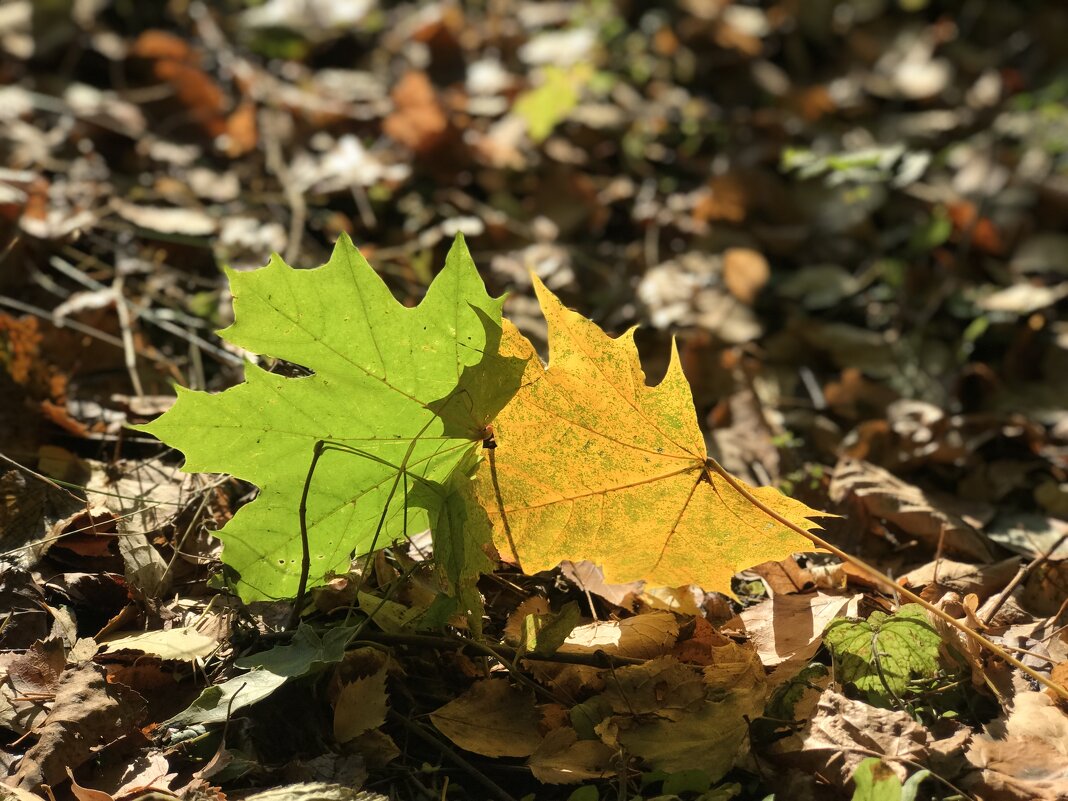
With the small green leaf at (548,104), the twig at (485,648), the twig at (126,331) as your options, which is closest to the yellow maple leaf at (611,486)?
the twig at (485,648)

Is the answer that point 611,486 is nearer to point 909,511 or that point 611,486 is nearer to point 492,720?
point 492,720

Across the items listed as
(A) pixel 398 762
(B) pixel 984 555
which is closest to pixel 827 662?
(B) pixel 984 555

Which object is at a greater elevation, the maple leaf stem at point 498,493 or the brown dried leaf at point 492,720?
the maple leaf stem at point 498,493

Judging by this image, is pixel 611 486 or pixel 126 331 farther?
pixel 126 331

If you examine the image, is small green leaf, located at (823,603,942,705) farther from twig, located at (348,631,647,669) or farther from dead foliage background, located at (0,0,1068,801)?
twig, located at (348,631,647,669)

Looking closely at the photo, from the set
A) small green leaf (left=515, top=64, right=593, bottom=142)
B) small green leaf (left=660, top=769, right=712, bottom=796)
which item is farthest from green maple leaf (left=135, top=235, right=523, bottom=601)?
small green leaf (left=515, top=64, right=593, bottom=142)

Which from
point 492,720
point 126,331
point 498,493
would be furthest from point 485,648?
point 126,331

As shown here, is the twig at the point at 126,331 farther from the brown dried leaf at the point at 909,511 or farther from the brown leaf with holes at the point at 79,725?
the brown dried leaf at the point at 909,511
